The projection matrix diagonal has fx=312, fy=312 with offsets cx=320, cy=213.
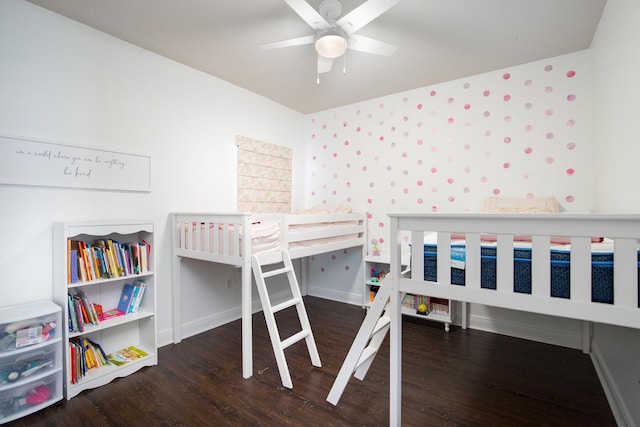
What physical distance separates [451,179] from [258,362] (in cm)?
242

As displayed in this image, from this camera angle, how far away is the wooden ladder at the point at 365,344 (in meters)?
1.62

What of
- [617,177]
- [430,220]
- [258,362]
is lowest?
[258,362]

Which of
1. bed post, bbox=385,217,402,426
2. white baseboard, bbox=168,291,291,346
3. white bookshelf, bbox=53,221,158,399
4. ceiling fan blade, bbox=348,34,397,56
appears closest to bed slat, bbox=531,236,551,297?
bed post, bbox=385,217,402,426

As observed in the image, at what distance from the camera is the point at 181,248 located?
264cm

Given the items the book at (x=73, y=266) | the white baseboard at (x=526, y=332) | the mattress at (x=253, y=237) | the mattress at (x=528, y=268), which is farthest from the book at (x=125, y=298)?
the white baseboard at (x=526, y=332)

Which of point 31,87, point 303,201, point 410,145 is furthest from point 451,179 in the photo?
point 31,87

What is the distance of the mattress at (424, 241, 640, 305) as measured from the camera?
1.07 meters

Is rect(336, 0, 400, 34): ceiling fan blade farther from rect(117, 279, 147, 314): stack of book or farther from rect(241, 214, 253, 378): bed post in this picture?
rect(117, 279, 147, 314): stack of book

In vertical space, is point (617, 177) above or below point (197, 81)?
below

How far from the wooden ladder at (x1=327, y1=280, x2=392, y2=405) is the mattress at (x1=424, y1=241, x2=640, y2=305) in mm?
302

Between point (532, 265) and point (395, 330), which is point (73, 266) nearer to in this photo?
point (395, 330)

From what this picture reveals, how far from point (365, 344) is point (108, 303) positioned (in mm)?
1948

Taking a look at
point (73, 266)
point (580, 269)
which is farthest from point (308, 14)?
point (73, 266)

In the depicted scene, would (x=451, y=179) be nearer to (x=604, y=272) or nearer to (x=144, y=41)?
(x=604, y=272)
